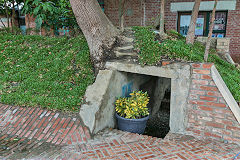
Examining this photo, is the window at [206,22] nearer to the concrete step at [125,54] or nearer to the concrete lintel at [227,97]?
the concrete step at [125,54]

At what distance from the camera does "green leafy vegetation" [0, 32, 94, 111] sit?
4422mm

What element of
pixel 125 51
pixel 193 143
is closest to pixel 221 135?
pixel 193 143

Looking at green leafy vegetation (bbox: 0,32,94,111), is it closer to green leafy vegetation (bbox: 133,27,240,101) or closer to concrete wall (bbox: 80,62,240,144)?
concrete wall (bbox: 80,62,240,144)

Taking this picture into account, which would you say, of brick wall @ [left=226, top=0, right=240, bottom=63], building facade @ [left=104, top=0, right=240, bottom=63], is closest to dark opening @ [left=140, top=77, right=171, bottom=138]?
building facade @ [left=104, top=0, right=240, bottom=63]

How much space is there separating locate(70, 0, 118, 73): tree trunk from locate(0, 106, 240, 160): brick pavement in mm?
1550

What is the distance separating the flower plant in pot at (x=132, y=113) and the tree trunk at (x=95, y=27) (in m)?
1.05

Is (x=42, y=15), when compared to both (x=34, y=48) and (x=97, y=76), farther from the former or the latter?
(x=97, y=76)

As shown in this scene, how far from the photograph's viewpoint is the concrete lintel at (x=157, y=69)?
3879mm

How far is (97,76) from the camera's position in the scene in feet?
14.7

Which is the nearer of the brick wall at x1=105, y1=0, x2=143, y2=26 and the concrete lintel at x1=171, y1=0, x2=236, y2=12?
the concrete lintel at x1=171, y1=0, x2=236, y2=12

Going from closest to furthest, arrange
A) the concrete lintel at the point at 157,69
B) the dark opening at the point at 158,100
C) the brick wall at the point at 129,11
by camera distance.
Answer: the concrete lintel at the point at 157,69, the dark opening at the point at 158,100, the brick wall at the point at 129,11

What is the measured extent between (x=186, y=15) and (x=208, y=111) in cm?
689

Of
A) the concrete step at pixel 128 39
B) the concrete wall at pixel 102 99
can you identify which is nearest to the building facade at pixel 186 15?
the concrete step at pixel 128 39

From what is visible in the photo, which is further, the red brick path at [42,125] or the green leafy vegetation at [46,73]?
the green leafy vegetation at [46,73]
